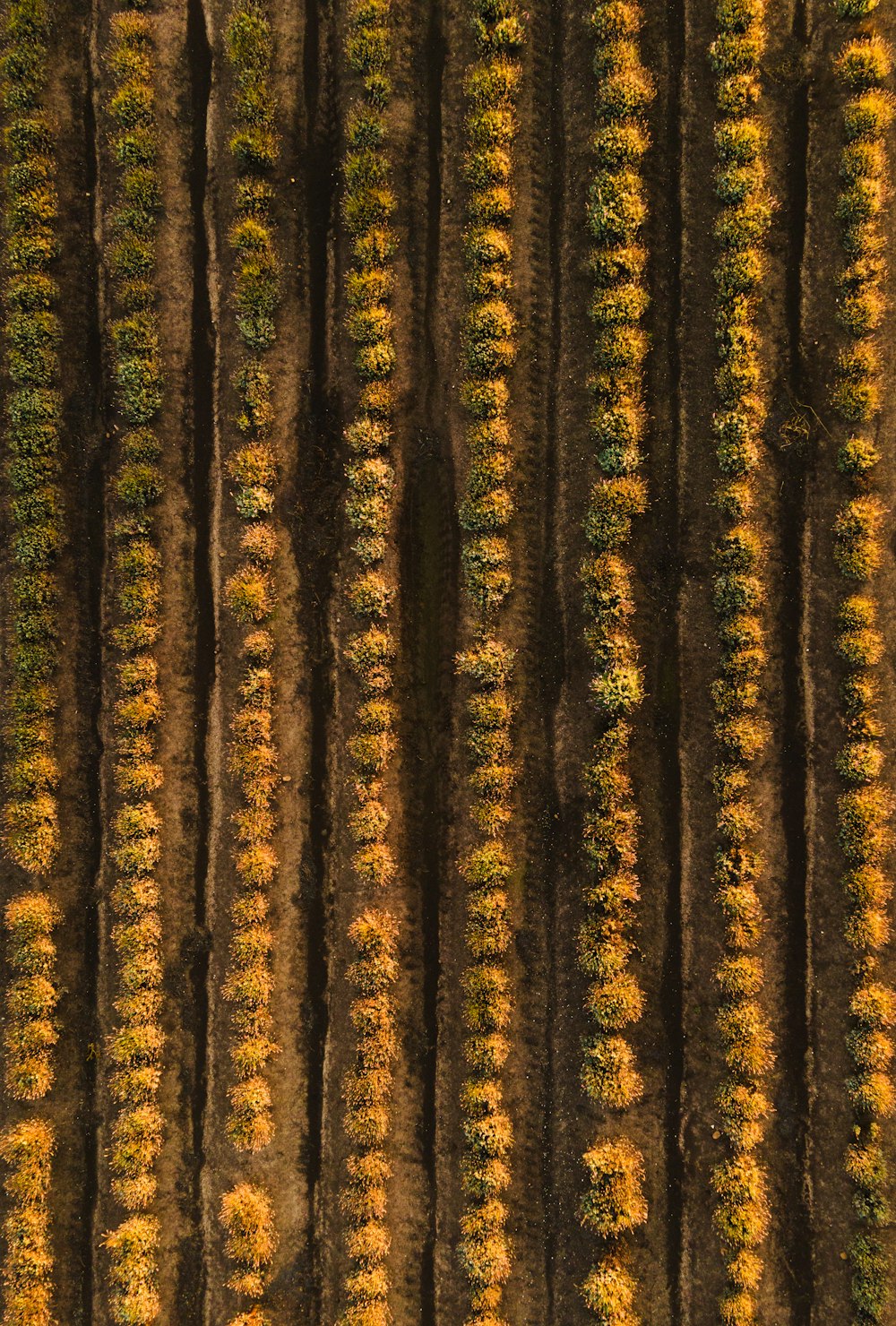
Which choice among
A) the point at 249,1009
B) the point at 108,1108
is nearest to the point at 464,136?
the point at 249,1009

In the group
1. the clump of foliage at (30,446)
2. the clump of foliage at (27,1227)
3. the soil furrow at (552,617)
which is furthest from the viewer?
the clump of foliage at (30,446)

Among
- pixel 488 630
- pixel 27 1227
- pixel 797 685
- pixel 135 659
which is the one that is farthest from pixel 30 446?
pixel 797 685

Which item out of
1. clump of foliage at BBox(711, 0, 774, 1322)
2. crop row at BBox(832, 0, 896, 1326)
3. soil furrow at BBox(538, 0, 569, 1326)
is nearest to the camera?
crop row at BBox(832, 0, 896, 1326)

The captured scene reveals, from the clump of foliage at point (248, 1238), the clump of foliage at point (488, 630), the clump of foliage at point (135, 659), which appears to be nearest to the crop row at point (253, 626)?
the clump of foliage at point (248, 1238)

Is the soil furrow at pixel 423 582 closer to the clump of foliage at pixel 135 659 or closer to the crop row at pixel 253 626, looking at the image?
the crop row at pixel 253 626

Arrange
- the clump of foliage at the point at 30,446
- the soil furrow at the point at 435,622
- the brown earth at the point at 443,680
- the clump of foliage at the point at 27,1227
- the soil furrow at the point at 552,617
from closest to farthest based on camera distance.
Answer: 1. the brown earth at the point at 443,680
2. the soil furrow at the point at 552,617
3. the soil furrow at the point at 435,622
4. the clump of foliage at the point at 27,1227
5. the clump of foliage at the point at 30,446

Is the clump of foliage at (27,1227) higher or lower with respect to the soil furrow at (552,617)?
lower

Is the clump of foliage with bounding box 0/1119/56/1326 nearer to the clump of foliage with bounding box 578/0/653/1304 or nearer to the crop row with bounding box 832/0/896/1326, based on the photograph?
the clump of foliage with bounding box 578/0/653/1304

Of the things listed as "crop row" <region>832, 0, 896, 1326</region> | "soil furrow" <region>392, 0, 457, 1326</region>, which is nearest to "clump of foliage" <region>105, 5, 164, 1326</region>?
"soil furrow" <region>392, 0, 457, 1326</region>
